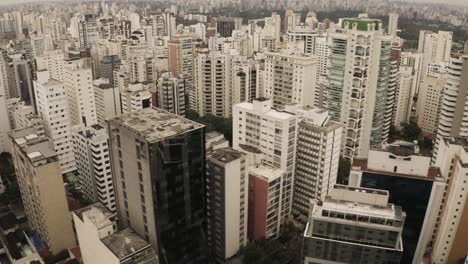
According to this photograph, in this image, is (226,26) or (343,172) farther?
(226,26)

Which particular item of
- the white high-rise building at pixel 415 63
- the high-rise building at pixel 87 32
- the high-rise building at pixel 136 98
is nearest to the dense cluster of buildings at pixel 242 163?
the high-rise building at pixel 136 98

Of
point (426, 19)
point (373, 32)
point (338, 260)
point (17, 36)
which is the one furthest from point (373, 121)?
point (17, 36)

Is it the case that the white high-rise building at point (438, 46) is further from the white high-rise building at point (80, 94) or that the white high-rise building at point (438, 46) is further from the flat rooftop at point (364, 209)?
the flat rooftop at point (364, 209)

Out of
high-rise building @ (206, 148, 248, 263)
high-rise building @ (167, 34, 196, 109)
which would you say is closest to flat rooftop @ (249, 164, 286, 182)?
high-rise building @ (206, 148, 248, 263)

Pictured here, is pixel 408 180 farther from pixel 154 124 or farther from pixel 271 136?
pixel 154 124

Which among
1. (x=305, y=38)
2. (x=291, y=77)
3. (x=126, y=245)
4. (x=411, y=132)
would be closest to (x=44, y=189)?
(x=126, y=245)
